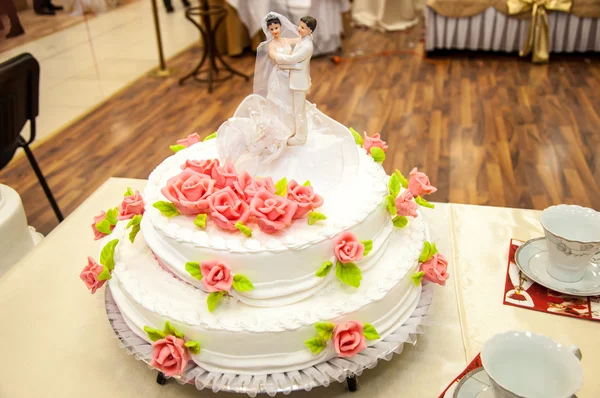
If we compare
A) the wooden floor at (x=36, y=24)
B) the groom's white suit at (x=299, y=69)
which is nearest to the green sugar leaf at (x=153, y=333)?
the groom's white suit at (x=299, y=69)

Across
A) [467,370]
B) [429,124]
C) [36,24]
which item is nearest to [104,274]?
[467,370]

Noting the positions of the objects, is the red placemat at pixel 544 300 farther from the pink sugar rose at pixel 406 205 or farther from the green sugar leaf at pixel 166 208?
the green sugar leaf at pixel 166 208

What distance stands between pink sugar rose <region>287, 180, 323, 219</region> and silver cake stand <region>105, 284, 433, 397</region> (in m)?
0.33

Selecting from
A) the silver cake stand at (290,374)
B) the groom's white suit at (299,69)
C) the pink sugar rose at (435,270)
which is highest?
the groom's white suit at (299,69)

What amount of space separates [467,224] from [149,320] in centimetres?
105

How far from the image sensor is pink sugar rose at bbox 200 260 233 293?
111cm

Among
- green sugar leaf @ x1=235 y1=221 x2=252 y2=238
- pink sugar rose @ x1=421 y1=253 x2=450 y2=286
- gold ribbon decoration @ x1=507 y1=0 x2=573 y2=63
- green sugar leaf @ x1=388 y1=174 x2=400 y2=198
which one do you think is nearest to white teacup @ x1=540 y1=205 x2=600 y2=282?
pink sugar rose @ x1=421 y1=253 x2=450 y2=286

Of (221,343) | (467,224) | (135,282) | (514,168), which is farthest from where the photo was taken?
(514,168)

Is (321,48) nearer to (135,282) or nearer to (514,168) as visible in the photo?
(514,168)

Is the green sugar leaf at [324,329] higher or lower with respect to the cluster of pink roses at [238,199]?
lower

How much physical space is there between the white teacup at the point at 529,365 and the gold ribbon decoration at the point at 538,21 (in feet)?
14.2

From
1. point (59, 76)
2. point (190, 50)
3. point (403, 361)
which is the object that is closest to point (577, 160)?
point (403, 361)

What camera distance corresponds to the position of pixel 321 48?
5.31 m

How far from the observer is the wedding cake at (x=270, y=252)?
44.4 inches
